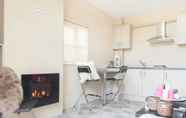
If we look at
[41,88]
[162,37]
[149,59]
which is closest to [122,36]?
[149,59]

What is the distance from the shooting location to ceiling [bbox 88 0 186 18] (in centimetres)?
422

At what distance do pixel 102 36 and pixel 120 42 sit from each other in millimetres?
640

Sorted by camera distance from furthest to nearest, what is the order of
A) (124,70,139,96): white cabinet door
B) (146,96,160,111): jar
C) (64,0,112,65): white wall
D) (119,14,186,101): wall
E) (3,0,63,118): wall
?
(124,70,139,96): white cabinet door, (119,14,186,101): wall, (64,0,112,65): white wall, (3,0,63,118): wall, (146,96,160,111): jar

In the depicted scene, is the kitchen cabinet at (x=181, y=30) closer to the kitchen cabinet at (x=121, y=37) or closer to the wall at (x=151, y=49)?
the wall at (x=151, y=49)

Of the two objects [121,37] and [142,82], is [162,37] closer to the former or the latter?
[121,37]

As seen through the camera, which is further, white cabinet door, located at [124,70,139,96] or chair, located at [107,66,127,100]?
white cabinet door, located at [124,70,139,96]

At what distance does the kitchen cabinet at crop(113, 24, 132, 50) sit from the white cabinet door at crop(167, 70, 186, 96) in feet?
5.15

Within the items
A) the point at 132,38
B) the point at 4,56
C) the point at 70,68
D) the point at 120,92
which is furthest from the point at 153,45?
the point at 4,56

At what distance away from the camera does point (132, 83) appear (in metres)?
4.42

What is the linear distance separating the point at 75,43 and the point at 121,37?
175cm

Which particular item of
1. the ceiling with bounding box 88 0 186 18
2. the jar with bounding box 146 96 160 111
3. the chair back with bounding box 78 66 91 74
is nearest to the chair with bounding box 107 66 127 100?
the chair back with bounding box 78 66 91 74

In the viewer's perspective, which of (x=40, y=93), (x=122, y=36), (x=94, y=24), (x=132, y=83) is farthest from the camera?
(x=122, y=36)

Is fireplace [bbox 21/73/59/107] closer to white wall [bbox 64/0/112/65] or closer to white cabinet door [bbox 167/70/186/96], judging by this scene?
white wall [bbox 64/0/112/65]

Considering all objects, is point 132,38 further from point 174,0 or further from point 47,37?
point 47,37
